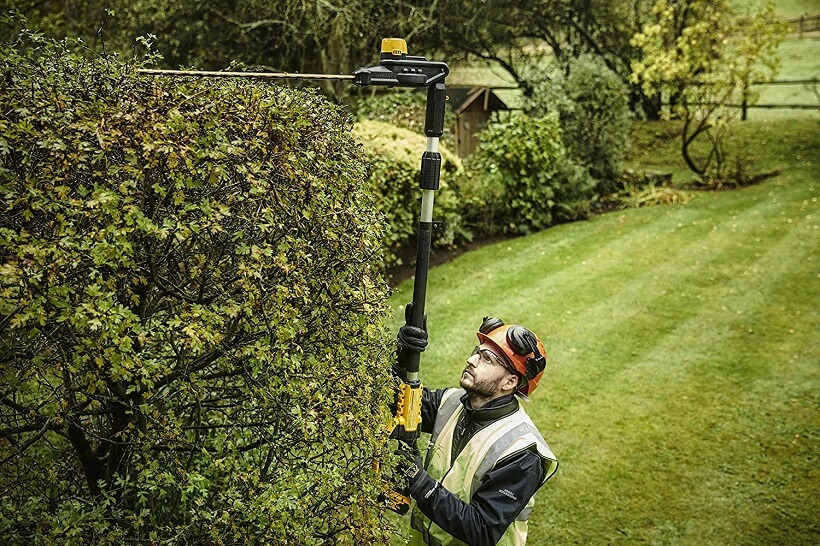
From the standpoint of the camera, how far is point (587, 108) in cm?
1409

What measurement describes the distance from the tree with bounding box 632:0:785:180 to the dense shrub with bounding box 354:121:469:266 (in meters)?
7.07

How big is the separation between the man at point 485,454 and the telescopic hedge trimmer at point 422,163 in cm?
9

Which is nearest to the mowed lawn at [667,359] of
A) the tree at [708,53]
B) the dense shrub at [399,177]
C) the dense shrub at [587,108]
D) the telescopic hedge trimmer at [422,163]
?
the dense shrub at [399,177]

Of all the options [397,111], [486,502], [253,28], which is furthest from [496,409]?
[253,28]

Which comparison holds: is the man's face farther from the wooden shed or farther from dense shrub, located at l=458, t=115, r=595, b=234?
the wooden shed

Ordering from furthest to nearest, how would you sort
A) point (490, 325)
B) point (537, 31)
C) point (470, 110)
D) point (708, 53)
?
point (537, 31) → point (708, 53) → point (470, 110) → point (490, 325)

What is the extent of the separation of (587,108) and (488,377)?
11.8 metres

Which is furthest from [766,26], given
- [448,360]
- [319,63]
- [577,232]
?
[448,360]

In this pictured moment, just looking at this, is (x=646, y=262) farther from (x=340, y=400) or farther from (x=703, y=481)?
(x=340, y=400)

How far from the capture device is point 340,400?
2584mm

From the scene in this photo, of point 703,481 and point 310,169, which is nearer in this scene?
point 310,169

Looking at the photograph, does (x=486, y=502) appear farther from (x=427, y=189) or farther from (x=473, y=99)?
(x=473, y=99)

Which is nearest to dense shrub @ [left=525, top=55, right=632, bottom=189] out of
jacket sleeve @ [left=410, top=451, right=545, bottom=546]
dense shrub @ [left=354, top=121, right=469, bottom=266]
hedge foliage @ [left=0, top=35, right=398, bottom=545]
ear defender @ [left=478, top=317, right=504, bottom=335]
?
dense shrub @ [left=354, top=121, right=469, bottom=266]

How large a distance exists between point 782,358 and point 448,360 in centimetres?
389
